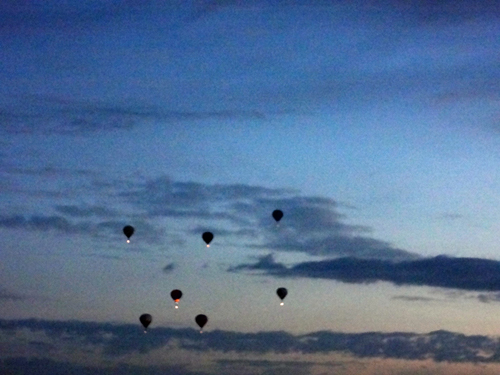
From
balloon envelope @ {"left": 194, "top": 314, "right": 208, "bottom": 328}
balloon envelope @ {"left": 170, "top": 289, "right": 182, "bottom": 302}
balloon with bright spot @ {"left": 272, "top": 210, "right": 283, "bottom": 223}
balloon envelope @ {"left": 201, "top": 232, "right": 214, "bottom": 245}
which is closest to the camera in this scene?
balloon with bright spot @ {"left": 272, "top": 210, "right": 283, "bottom": 223}

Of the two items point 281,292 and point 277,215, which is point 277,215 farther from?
point 281,292

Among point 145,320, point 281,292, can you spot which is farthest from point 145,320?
point 281,292

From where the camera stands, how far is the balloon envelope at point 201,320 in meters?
154

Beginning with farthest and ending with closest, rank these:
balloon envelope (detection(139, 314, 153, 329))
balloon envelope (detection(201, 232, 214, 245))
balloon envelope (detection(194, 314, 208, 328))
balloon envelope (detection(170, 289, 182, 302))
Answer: balloon envelope (detection(139, 314, 153, 329)) < balloon envelope (detection(194, 314, 208, 328)) < balloon envelope (detection(170, 289, 182, 302)) < balloon envelope (detection(201, 232, 214, 245))

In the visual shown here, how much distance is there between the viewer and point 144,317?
157125mm

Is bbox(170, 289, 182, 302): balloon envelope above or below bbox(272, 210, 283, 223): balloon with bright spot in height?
below

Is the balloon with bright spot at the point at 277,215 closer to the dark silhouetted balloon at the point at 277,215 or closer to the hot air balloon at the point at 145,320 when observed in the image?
the dark silhouetted balloon at the point at 277,215

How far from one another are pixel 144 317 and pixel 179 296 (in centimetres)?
591

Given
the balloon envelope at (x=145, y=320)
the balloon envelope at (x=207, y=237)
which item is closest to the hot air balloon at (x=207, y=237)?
the balloon envelope at (x=207, y=237)

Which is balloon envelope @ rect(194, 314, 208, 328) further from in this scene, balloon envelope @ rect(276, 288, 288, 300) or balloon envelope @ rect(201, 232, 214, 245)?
balloon envelope @ rect(201, 232, 214, 245)

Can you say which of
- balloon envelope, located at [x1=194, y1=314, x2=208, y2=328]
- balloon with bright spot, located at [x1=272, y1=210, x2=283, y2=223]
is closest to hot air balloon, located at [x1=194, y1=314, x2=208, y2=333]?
balloon envelope, located at [x1=194, y1=314, x2=208, y2=328]

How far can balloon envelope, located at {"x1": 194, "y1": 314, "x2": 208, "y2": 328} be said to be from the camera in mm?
154363

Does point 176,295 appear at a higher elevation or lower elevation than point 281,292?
lower

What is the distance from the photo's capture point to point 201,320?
154875 mm
